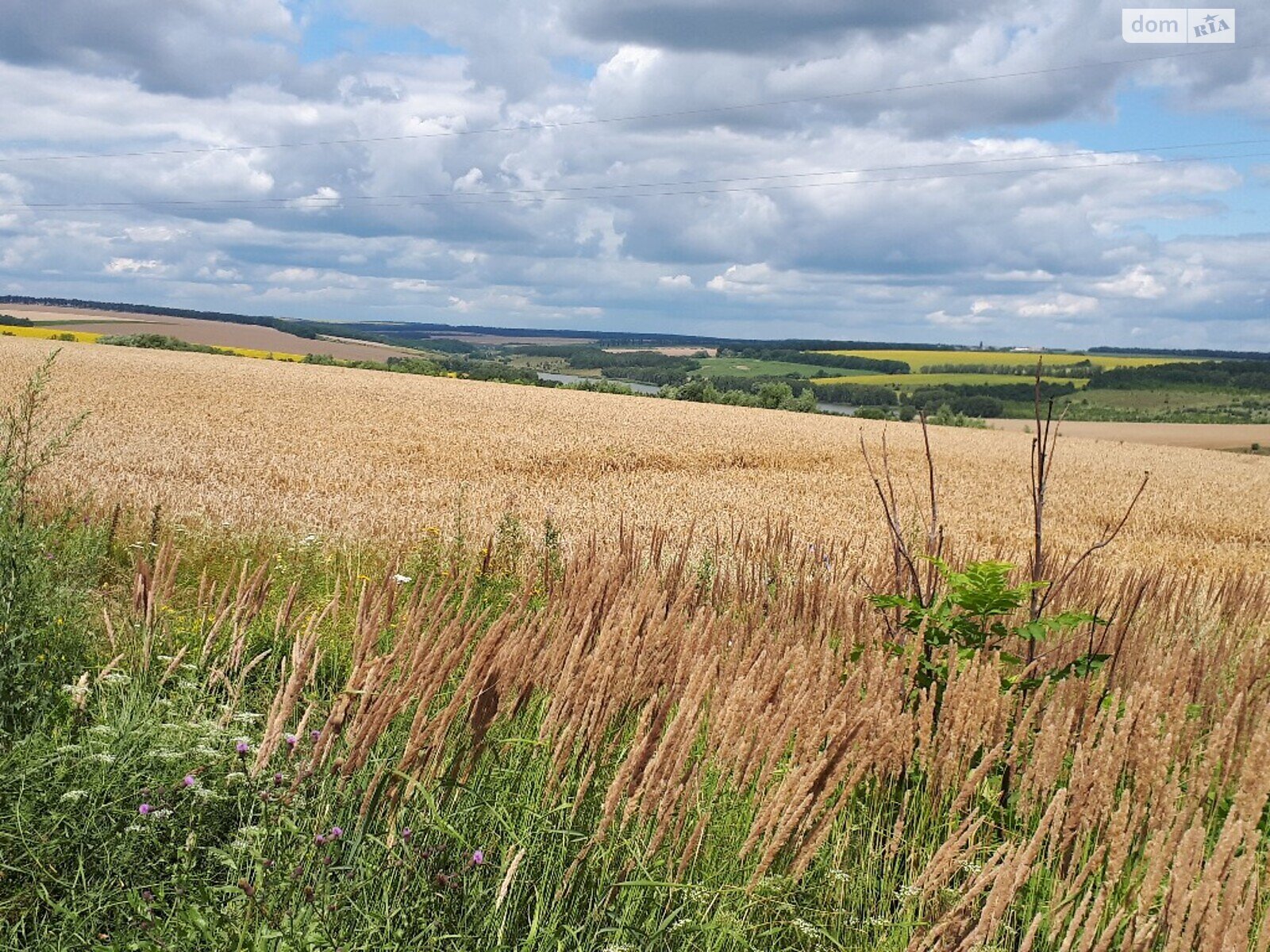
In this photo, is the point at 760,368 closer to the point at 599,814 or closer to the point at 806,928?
the point at 599,814

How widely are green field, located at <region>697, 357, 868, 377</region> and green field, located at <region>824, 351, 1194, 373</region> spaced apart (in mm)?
10713

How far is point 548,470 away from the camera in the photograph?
75.0ft

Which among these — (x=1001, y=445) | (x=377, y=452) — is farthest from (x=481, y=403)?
(x=1001, y=445)

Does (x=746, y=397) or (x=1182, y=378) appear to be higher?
(x=1182, y=378)

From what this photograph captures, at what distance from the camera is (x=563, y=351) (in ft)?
497

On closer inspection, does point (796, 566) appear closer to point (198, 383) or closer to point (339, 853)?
point (339, 853)

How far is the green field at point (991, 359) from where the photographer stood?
401 ft

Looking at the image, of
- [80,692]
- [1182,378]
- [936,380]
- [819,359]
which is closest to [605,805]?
[80,692]

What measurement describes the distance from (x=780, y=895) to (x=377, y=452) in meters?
20.3

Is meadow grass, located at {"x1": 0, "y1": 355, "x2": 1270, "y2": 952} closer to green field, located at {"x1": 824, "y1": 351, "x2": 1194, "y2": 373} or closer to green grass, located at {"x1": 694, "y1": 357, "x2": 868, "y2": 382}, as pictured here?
green grass, located at {"x1": 694, "y1": 357, "x2": 868, "y2": 382}

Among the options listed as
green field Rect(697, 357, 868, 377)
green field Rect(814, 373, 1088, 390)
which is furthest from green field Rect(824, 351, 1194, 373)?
green field Rect(697, 357, 868, 377)

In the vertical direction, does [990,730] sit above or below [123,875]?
above

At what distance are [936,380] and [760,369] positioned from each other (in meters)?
19.1

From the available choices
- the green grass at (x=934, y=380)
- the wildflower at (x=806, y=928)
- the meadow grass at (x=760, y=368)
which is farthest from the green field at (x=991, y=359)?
the wildflower at (x=806, y=928)
